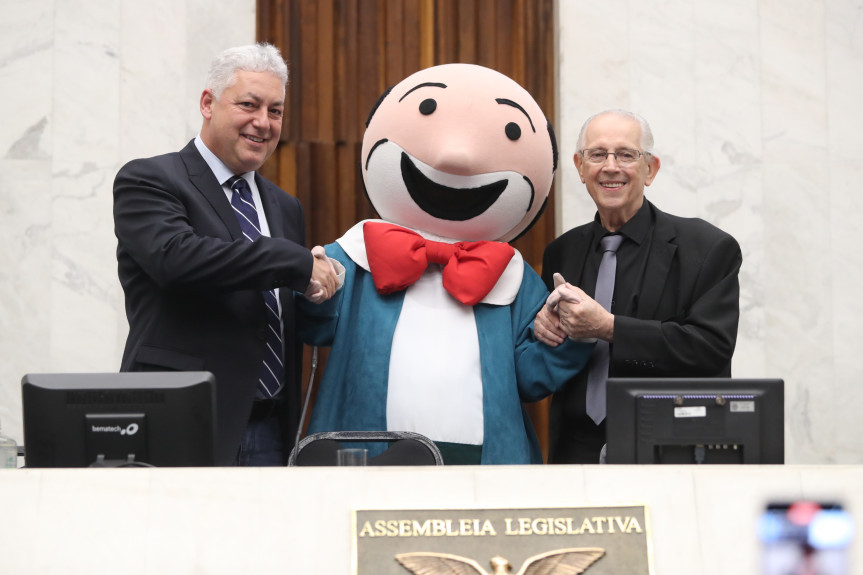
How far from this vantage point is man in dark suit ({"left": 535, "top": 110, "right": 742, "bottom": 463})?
10.6ft

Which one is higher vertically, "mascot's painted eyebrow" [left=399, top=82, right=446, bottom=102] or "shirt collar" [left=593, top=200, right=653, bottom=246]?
"mascot's painted eyebrow" [left=399, top=82, right=446, bottom=102]

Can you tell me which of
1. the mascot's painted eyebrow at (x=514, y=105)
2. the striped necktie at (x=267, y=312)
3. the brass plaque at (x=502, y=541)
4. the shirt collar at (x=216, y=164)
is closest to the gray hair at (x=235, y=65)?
the shirt collar at (x=216, y=164)

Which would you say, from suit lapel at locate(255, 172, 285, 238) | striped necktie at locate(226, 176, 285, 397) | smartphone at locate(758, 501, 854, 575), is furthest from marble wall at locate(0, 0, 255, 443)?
smartphone at locate(758, 501, 854, 575)

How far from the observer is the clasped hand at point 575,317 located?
3.21m

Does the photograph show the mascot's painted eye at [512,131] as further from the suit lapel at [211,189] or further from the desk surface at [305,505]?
the desk surface at [305,505]

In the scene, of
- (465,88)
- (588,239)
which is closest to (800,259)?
(588,239)

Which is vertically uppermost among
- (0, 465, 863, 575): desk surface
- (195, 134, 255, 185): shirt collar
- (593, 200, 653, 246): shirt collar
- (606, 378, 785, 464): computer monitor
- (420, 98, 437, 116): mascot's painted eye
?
(420, 98, 437, 116): mascot's painted eye

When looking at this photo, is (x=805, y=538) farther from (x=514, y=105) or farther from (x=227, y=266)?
(x=514, y=105)

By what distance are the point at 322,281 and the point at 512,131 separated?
84 cm

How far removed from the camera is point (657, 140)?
5016 millimetres

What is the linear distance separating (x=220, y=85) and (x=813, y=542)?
225cm

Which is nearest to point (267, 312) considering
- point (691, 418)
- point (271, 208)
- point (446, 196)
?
point (271, 208)

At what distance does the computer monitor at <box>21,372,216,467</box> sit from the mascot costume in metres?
1.03

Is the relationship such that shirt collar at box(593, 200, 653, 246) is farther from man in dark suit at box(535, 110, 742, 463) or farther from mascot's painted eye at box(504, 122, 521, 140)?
mascot's painted eye at box(504, 122, 521, 140)
